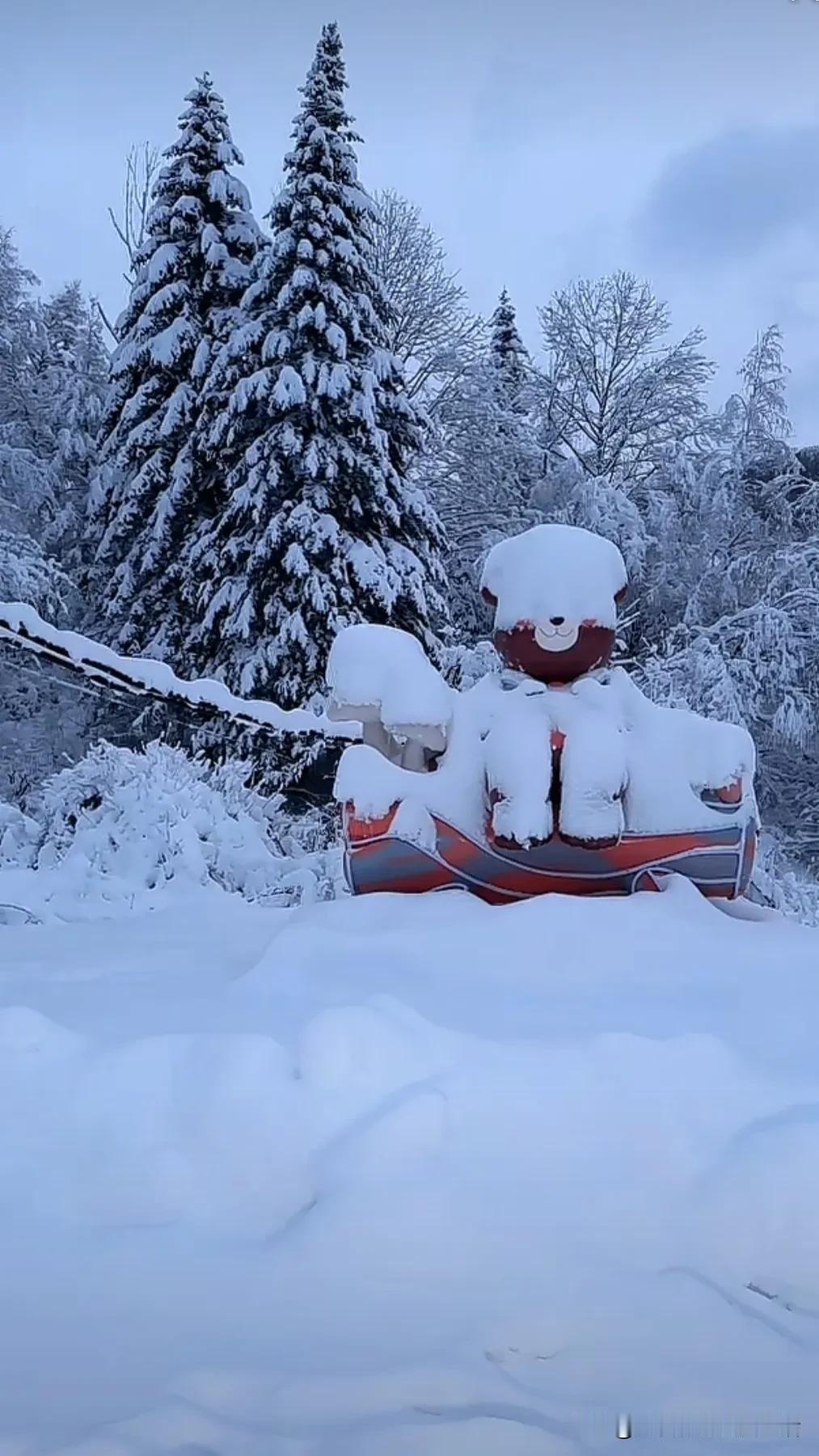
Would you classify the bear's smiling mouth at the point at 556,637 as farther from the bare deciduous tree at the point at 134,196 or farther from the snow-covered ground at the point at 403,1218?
the bare deciduous tree at the point at 134,196

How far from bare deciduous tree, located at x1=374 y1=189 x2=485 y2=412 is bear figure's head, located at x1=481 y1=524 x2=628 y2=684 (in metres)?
10.6

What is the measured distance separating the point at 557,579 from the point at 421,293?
11.2 metres

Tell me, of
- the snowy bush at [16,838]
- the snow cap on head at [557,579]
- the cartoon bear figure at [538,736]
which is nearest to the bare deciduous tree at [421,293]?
the snowy bush at [16,838]

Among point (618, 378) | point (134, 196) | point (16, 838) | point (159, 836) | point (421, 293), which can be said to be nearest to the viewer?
point (159, 836)

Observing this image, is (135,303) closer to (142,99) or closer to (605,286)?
(142,99)

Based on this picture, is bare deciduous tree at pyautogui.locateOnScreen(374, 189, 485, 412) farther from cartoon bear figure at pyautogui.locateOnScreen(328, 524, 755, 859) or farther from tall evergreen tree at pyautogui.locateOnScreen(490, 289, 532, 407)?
cartoon bear figure at pyautogui.locateOnScreen(328, 524, 755, 859)

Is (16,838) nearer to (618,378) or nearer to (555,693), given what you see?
(555,693)

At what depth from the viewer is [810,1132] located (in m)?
1.76

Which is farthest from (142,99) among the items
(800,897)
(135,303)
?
(800,897)

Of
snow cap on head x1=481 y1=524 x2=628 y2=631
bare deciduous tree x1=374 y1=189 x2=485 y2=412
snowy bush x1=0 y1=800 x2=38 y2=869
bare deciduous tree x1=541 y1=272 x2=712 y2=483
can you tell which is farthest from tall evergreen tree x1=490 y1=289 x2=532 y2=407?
snow cap on head x1=481 y1=524 x2=628 y2=631

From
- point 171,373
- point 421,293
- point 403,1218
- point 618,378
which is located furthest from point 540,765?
point 421,293

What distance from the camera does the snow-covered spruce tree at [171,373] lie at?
1203 cm

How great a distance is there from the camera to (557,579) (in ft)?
11.8

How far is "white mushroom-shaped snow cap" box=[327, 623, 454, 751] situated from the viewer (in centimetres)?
358
